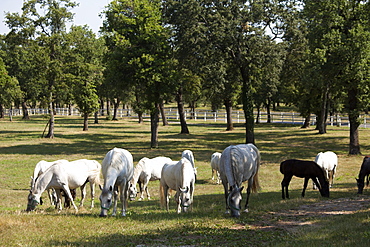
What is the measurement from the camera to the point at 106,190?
12531 mm

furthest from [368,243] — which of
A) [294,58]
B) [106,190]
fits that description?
[294,58]

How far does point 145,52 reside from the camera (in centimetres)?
3719

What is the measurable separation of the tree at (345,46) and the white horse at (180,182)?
18.7 metres

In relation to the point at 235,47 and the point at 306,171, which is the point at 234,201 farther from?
the point at 235,47

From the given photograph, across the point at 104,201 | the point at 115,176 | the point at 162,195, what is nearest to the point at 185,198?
the point at 162,195

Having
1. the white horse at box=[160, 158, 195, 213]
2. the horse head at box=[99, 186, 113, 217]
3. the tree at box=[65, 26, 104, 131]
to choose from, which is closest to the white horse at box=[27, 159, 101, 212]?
the horse head at box=[99, 186, 113, 217]

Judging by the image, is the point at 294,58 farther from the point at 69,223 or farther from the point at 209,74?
the point at 69,223

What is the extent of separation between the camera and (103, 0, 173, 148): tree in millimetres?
36375

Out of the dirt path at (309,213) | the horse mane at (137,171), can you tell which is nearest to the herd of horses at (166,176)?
the dirt path at (309,213)

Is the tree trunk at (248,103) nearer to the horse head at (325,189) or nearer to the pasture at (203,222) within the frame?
the pasture at (203,222)

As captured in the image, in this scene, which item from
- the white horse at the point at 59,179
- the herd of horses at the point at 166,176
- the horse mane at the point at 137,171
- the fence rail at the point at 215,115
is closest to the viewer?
the herd of horses at the point at 166,176

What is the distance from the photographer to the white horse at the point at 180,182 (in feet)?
45.1

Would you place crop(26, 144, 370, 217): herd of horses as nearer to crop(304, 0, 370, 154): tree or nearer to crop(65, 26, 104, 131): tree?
crop(304, 0, 370, 154): tree

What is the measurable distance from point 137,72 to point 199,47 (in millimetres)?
5862
